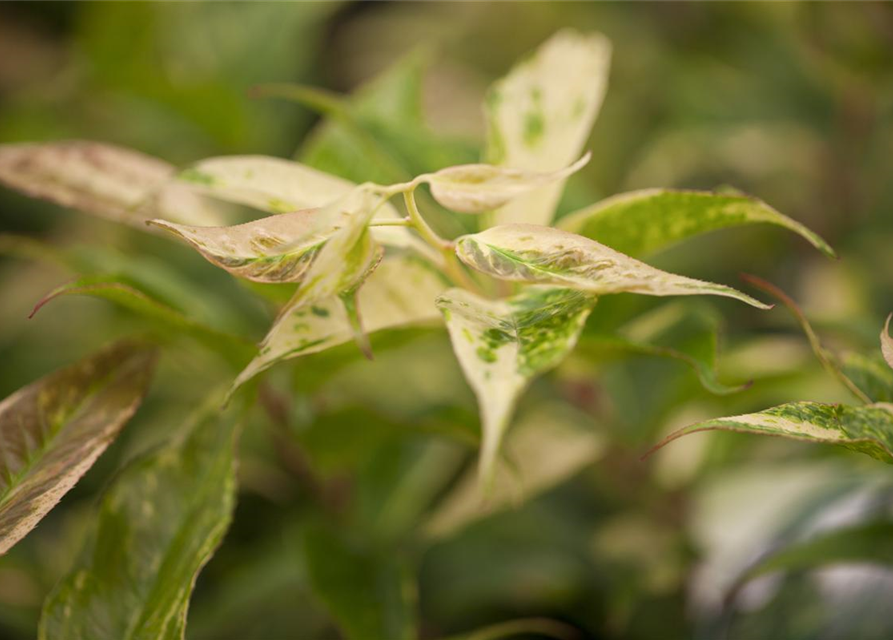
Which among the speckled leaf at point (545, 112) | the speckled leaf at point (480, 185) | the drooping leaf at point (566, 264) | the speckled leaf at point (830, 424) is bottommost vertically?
the speckled leaf at point (830, 424)

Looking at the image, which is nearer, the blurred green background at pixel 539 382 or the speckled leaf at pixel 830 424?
the speckled leaf at pixel 830 424

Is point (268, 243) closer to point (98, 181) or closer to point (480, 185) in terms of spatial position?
point (480, 185)

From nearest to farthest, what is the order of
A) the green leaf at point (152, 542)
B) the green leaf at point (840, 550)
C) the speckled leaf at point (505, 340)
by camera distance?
1. the speckled leaf at point (505, 340)
2. the green leaf at point (152, 542)
3. the green leaf at point (840, 550)

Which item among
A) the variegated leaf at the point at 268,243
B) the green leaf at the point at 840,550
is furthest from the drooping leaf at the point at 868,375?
the variegated leaf at the point at 268,243

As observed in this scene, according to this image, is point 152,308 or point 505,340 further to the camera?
point 152,308

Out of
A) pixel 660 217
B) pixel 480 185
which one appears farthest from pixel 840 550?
pixel 480 185

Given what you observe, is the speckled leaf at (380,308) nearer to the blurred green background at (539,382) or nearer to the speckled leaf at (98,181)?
the blurred green background at (539,382)

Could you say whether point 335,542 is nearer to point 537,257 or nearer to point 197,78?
point 537,257
